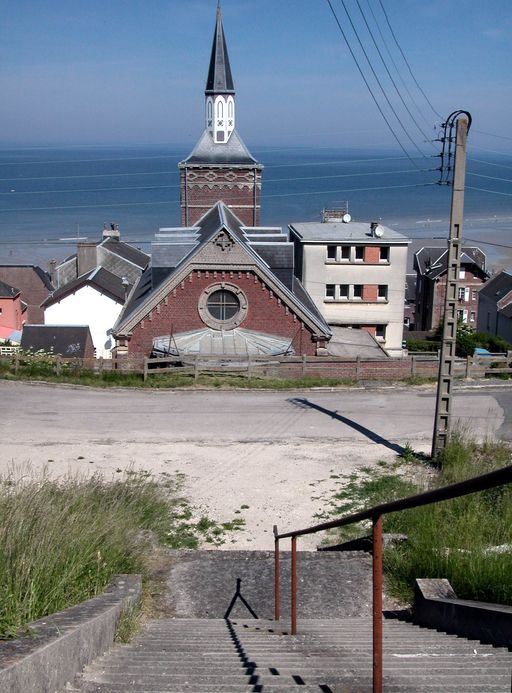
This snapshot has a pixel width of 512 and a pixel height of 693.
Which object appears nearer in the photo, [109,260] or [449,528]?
[449,528]

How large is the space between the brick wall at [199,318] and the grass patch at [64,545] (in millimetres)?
18045

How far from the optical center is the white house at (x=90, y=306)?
45656 millimetres

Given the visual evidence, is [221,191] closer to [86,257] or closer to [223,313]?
[86,257]

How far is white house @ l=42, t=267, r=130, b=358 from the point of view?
150 feet

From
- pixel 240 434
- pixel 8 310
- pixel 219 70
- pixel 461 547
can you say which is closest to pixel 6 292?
pixel 8 310

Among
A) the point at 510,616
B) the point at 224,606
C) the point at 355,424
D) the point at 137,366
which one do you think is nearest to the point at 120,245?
the point at 137,366

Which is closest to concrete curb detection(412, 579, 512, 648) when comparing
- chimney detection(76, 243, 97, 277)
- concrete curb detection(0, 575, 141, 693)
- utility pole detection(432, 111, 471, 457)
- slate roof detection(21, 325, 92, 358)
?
concrete curb detection(0, 575, 141, 693)

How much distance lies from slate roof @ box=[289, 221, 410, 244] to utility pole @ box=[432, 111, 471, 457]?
29.3 meters

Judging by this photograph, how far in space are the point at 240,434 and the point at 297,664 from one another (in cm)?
1406

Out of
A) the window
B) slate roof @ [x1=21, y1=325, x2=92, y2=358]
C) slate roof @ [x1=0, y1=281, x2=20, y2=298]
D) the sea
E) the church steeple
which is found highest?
the sea

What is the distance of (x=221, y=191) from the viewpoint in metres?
44.0

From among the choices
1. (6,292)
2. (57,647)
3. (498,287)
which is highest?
(498,287)

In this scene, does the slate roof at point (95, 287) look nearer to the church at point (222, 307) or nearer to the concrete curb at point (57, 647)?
the church at point (222, 307)

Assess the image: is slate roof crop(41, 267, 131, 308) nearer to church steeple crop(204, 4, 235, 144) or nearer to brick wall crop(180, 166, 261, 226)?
brick wall crop(180, 166, 261, 226)
